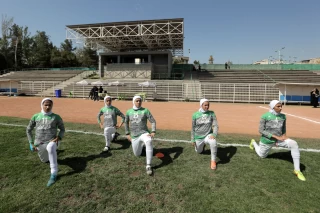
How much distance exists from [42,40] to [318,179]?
3288 inches

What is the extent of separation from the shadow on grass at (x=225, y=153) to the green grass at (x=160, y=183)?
0.08 feet

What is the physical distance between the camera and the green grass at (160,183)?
3105mm

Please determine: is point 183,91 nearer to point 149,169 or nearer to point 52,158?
point 149,169

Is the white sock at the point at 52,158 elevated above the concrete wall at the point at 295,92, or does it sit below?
below

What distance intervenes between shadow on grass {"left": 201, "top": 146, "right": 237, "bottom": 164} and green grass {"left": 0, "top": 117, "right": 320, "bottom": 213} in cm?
2

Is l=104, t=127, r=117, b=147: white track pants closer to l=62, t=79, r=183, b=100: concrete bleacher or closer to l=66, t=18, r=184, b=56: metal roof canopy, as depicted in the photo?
l=62, t=79, r=183, b=100: concrete bleacher

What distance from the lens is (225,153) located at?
531 cm

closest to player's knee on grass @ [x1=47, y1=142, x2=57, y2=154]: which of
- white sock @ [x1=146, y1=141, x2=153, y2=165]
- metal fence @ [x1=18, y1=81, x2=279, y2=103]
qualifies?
white sock @ [x1=146, y1=141, x2=153, y2=165]

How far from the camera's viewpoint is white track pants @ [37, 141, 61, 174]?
395 centimetres

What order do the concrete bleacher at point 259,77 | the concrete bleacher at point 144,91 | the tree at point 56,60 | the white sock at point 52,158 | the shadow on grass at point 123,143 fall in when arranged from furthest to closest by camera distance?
the tree at point 56,60 < the concrete bleacher at point 259,77 < the concrete bleacher at point 144,91 < the shadow on grass at point 123,143 < the white sock at point 52,158

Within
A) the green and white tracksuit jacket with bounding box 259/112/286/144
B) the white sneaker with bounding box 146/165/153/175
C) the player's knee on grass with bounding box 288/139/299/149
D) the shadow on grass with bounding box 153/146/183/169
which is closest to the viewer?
the white sneaker with bounding box 146/165/153/175

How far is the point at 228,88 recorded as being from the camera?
24.0 meters

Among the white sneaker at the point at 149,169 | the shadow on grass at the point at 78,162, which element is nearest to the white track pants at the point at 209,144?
the white sneaker at the point at 149,169

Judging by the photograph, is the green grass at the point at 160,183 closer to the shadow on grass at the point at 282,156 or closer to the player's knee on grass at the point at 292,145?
the shadow on grass at the point at 282,156
